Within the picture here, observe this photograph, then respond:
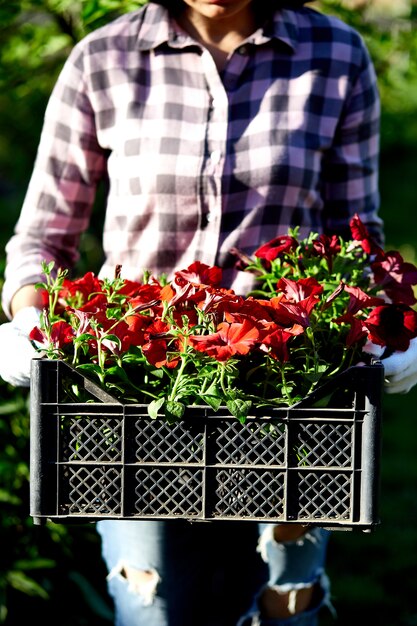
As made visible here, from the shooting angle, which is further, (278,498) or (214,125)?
(214,125)

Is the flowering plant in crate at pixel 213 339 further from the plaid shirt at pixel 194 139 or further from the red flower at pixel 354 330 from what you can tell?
the plaid shirt at pixel 194 139

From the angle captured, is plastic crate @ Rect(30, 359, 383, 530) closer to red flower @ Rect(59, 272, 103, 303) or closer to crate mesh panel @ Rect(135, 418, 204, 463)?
crate mesh panel @ Rect(135, 418, 204, 463)

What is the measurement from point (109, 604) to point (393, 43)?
202 centimetres

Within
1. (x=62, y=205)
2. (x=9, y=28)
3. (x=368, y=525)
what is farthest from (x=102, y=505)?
(x=9, y=28)

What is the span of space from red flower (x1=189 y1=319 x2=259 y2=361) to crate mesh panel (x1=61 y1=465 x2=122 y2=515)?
0.77 feet

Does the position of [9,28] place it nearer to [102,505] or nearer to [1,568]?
[1,568]

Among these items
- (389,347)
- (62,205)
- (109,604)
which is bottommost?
(109,604)

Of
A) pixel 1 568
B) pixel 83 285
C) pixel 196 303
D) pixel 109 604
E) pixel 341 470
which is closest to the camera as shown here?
pixel 341 470

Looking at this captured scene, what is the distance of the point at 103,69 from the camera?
2.05 m

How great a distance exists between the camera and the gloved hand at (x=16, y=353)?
168cm

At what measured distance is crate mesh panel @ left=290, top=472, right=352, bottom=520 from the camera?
149 centimetres

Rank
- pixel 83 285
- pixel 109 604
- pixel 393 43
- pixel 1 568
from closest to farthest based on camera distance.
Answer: pixel 83 285 → pixel 1 568 → pixel 109 604 → pixel 393 43

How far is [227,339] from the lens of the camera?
148cm

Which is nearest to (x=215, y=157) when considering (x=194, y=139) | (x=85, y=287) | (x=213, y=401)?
(x=194, y=139)
